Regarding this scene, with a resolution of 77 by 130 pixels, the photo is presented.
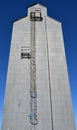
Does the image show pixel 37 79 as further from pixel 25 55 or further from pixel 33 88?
pixel 25 55

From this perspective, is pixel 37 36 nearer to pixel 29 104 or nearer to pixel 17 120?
pixel 29 104

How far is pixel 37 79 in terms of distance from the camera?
31703mm

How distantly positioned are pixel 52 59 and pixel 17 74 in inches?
277

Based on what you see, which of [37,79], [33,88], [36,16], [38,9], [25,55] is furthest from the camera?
[38,9]

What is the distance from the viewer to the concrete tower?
28.0 meters

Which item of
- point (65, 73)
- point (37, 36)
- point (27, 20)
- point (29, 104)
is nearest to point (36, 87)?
point (29, 104)

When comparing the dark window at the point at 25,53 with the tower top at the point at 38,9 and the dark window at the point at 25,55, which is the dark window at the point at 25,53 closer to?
the dark window at the point at 25,55

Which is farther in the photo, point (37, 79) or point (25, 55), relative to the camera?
point (25, 55)

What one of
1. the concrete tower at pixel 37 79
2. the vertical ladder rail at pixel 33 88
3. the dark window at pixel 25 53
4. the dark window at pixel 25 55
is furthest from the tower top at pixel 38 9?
the dark window at pixel 25 55

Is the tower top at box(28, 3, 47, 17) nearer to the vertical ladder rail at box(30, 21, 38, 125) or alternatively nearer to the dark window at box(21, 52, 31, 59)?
the vertical ladder rail at box(30, 21, 38, 125)

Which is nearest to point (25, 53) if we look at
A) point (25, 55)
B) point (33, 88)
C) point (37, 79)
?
point (25, 55)

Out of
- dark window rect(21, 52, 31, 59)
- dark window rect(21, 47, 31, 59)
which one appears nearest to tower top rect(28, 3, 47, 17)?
dark window rect(21, 47, 31, 59)

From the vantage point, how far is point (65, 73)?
32375 mm

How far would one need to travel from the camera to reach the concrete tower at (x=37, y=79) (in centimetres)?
2800
